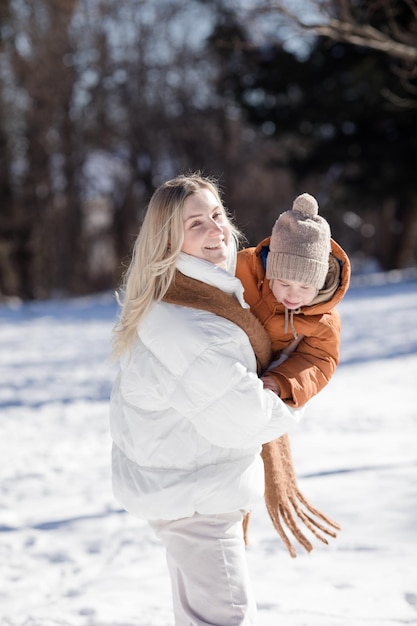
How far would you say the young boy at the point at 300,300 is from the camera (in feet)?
6.77

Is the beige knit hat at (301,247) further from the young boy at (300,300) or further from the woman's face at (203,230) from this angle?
the woman's face at (203,230)

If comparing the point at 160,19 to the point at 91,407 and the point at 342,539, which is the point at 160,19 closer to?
the point at 91,407

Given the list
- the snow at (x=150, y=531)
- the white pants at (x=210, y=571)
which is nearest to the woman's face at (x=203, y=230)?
the snow at (x=150, y=531)

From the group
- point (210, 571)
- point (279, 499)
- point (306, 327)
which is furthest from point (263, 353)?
point (210, 571)

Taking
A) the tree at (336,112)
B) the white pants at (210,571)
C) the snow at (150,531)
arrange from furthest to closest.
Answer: the tree at (336,112), the snow at (150,531), the white pants at (210,571)

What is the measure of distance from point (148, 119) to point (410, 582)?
825 inches

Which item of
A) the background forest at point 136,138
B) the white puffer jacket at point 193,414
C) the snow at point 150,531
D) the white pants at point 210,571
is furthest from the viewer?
the background forest at point 136,138

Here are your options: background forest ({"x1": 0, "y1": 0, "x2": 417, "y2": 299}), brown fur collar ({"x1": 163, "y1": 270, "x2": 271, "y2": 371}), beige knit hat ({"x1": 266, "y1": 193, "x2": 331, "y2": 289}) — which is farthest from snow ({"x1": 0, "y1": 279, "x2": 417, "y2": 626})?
background forest ({"x1": 0, "y1": 0, "x2": 417, "y2": 299})

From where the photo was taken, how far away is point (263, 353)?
6.96 ft

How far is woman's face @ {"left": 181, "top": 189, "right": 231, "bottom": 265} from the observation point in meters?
2.10

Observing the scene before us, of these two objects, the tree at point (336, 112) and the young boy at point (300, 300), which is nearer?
the young boy at point (300, 300)

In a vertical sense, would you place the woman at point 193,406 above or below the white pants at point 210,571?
above

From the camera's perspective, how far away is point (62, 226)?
82.4ft

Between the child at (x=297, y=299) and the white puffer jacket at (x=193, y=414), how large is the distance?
0.12 meters
